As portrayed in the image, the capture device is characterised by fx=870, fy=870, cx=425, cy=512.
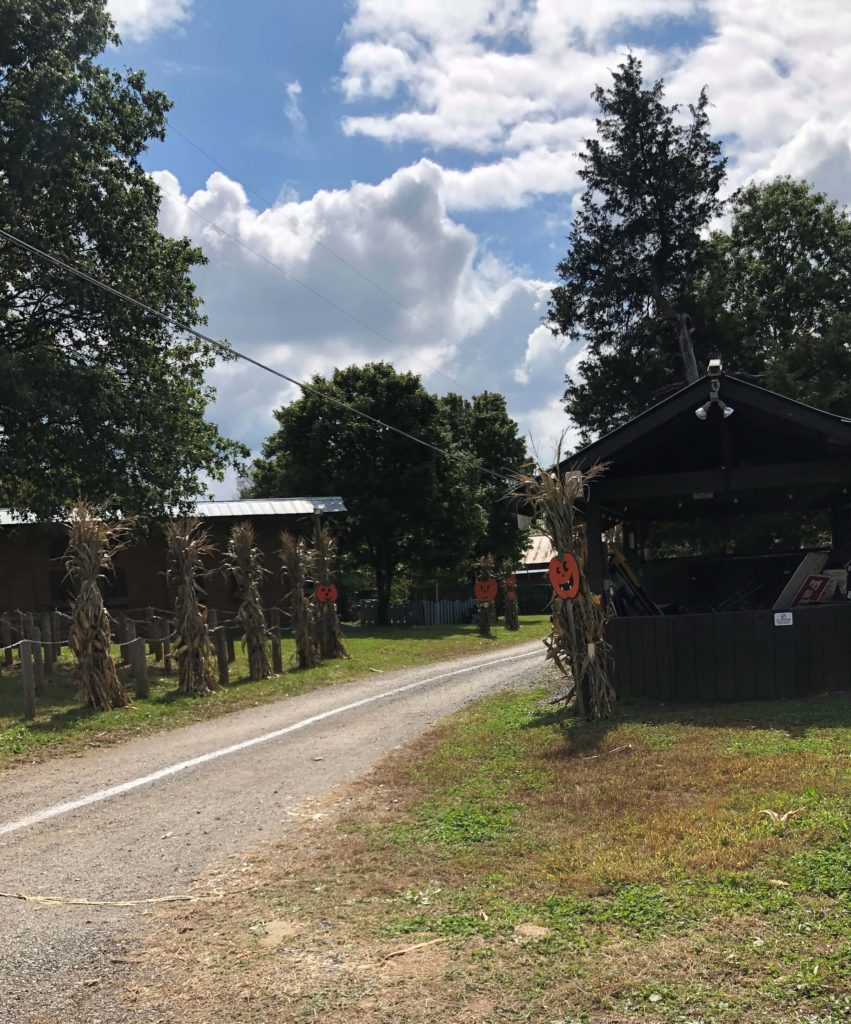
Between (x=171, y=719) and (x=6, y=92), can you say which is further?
(x=6, y=92)

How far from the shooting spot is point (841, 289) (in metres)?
30.5

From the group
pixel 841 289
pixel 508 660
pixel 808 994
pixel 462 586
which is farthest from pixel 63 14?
pixel 462 586

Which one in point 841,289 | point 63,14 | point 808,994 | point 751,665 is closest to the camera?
point 808,994

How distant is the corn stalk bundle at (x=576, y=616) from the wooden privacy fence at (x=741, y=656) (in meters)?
0.92

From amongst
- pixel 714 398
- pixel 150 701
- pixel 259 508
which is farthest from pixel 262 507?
pixel 714 398

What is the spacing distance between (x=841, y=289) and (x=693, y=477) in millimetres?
22937

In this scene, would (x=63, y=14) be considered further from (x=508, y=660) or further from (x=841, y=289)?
(x=841, y=289)

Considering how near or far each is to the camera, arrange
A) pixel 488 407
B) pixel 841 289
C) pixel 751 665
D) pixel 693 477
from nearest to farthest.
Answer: pixel 751 665 → pixel 693 477 → pixel 841 289 → pixel 488 407

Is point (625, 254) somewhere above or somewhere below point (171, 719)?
above

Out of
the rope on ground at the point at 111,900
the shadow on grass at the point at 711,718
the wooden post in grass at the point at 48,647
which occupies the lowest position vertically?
the shadow on grass at the point at 711,718

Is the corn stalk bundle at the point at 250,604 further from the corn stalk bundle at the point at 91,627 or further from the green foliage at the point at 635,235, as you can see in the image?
the green foliage at the point at 635,235

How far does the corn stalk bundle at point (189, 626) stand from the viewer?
1483cm

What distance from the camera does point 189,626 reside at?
15.0 m

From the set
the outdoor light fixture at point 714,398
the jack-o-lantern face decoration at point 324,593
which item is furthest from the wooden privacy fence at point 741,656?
the jack-o-lantern face decoration at point 324,593
